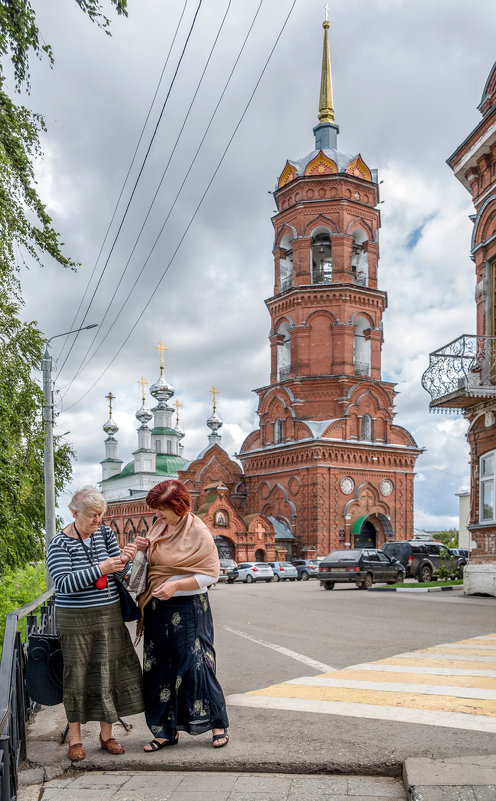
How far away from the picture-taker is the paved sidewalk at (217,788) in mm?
3930

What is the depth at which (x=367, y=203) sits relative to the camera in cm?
4575

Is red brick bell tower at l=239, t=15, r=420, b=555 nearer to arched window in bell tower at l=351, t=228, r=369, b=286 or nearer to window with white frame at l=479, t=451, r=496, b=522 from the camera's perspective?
arched window in bell tower at l=351, t=228, r=369, b=286

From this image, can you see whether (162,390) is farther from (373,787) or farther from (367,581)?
(373,787)

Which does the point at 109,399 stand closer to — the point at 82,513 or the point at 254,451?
the point at 254,451

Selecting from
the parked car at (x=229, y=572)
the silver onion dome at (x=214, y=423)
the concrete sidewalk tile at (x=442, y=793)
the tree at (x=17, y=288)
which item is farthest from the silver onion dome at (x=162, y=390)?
the concrete sidewalk tile at (x=442, y=793)

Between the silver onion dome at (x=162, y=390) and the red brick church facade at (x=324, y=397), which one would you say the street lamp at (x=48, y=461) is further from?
the silver onion dome at (x=162, y=390)

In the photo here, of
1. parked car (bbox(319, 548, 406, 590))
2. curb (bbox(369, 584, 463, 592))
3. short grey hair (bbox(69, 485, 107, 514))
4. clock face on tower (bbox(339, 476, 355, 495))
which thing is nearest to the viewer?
short grey hair (bbox(69, 485, 107, 514))

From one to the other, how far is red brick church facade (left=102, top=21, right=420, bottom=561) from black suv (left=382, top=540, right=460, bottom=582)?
38.6 feet

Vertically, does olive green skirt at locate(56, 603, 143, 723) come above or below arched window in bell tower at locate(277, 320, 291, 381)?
below

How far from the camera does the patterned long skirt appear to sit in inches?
186

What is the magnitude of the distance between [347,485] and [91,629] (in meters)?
39.7

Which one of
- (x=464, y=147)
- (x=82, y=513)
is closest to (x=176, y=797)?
(x=82, y=513)

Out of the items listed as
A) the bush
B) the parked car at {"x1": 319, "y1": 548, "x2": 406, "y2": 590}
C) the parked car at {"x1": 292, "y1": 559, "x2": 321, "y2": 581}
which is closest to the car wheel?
the parked car at {"x1": 319, "y1": 548, "x2": 406, "y2": 590}

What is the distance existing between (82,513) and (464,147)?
15.3 m
